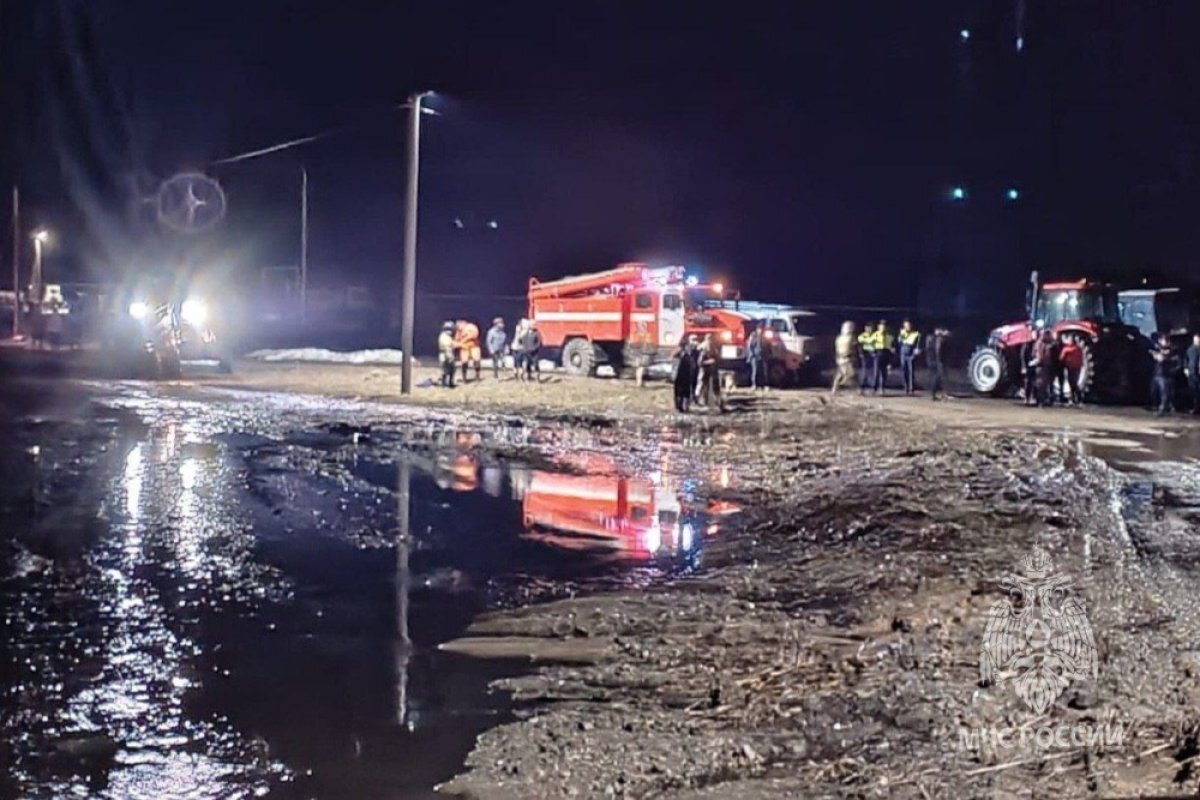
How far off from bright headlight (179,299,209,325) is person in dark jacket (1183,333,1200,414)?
2555 centimetres

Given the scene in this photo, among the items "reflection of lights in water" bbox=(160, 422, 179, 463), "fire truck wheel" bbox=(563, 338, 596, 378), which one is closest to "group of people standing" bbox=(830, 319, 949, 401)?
"fire truck wheel" bbox=(563, 338, 596, 378)

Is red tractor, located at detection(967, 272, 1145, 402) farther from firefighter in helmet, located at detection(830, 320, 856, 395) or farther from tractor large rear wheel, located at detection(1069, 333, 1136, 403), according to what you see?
firefighter in helmet, located at detection(830, 320, 856, 395)

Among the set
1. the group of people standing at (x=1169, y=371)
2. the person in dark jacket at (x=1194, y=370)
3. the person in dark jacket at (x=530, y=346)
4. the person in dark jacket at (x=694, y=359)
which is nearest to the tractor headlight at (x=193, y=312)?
the person in dark jacket at (x=530, y=346)

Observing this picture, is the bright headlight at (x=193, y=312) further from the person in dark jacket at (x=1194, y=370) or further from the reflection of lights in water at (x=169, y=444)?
the person in dark jacket at (x=1194, y=370)

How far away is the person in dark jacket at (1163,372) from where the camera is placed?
83.9 feet

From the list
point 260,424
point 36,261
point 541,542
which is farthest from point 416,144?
point 36,261

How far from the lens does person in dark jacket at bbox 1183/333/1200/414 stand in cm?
2545

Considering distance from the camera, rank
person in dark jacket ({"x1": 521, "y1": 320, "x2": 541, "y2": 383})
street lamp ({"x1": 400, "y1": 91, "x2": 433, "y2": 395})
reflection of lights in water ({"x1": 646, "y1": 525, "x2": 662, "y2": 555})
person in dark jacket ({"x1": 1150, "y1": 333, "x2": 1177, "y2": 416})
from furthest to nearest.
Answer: person in dark jacket ({"x1": 521, "y1": 320, "x2": 541, "y2": 383}), street lamp ({"x1": 400, "y1": 91, "x2": 433, "y2": 395}), person in dark jacket ({"x1": 1150, "y1": 333, "x2": 1177, "y2": 416}), reflection of lights in water ({"x1": 646, "y1": 525, "x2": 662, "y2": 555})

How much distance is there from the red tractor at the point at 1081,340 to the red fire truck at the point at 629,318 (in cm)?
650

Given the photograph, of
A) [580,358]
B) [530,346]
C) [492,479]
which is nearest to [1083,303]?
[530,346]

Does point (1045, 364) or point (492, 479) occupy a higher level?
point (1045, 364)

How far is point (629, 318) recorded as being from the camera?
35312 millimetres

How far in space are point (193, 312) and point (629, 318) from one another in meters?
12.4

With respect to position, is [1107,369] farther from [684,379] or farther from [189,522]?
[189,522]
